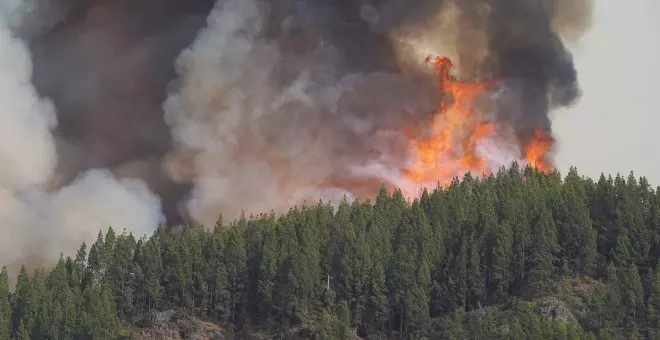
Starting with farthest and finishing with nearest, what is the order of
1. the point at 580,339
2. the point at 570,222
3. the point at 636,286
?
1. the point at 570,222
2. the point at 636,286
3. the point at 580,339

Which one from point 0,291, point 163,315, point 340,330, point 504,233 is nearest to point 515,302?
point 504,233

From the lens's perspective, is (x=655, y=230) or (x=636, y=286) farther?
(x=655, y=230)

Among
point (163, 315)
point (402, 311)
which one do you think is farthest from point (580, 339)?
point (163, 315)

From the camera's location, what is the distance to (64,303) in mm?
189000

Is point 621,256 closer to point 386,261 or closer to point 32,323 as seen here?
point 386,261

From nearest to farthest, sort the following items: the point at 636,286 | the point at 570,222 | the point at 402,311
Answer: the point at 636,286 → the point at 402,311 → the point at 570,222

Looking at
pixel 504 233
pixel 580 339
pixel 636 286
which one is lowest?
pixel 580 339

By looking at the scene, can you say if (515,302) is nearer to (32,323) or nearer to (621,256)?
(621,256)

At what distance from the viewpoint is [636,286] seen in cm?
17450

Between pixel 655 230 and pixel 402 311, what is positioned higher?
pixel 655 230

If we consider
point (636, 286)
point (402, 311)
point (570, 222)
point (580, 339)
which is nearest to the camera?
point (580, 339)

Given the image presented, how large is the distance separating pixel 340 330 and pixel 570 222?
4946cm

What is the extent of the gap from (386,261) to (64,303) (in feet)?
184

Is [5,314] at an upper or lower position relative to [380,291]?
lower
